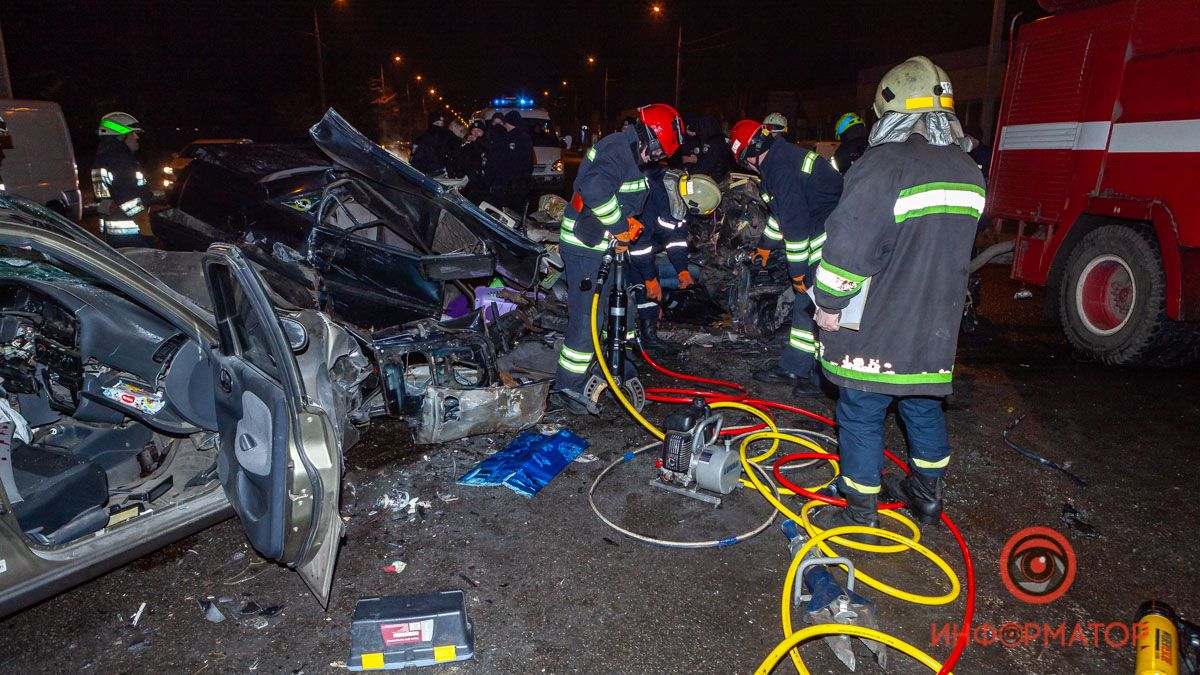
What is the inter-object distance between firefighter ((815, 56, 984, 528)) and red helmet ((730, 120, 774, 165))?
1.53m

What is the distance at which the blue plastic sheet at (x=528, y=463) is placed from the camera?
3.64 meters

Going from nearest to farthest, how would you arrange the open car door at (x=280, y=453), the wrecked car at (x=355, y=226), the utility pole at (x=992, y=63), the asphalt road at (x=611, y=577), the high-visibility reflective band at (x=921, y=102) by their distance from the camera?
the open car door at (x=280, y=453) < the asphalt road at (x=611, y=577) < the high-visibility reflective band at (x=921, y=102) < the wrecked car at (x=355, y=226) < the utility pole at (x=992, y=63)

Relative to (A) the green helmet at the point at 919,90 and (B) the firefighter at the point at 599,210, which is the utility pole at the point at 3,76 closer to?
(B) the firefighter at the point at 599,210

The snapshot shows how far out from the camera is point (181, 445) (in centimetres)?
346

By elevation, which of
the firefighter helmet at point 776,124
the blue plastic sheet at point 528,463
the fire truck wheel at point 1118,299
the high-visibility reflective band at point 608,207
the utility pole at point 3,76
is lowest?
the blue plastic sheet at point 528,463

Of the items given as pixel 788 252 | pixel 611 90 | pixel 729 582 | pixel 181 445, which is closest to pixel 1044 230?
pixel 788 252

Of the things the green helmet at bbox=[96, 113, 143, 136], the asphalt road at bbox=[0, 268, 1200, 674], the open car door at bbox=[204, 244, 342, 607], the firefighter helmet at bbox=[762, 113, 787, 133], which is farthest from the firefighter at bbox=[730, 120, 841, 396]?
the green helmet at bbox=[96, 113, 143, 136]

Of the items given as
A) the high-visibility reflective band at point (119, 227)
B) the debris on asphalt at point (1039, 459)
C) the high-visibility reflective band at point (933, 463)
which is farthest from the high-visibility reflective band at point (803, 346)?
the high-visibility reflective band at point (119, 227)

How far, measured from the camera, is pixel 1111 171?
535 centimetres

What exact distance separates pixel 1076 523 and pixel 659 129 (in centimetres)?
311

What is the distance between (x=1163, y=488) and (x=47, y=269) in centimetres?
560

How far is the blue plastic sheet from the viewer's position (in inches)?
143

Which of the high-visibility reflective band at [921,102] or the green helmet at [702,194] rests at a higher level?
the high-visibility reflective band at [921,102]

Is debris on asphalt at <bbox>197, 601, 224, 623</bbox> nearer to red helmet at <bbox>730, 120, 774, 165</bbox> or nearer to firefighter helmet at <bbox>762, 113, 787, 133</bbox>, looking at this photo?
red helmet at <bbox>730, 120, 774, 165</bbox>
